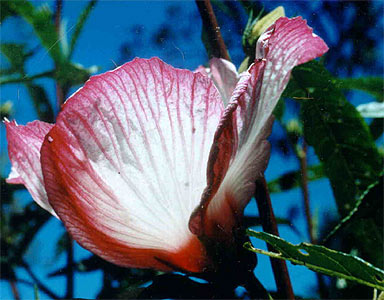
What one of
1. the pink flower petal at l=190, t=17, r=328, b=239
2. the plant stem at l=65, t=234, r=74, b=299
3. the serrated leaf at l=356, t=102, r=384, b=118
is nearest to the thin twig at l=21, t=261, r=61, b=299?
the plant stem at l=65, t=234, r=74, b=299

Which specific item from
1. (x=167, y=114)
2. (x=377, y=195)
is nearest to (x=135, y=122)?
(x=167, y=114)

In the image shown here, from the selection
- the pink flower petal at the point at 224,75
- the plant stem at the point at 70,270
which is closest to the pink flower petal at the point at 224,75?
the pink flower petal at the point at 224,75

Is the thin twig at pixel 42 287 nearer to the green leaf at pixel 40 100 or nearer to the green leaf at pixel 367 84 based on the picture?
the green leaf at pixel 40 100

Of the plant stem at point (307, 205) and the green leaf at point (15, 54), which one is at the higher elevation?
the green leaf at point (15, 54)

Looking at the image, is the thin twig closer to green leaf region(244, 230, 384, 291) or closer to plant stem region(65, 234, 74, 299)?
plant stem region(65, 234, 74, 299)

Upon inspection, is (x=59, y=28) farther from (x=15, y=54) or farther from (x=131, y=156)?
(x=131, y=156)

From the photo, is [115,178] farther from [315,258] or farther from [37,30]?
[37,30]
